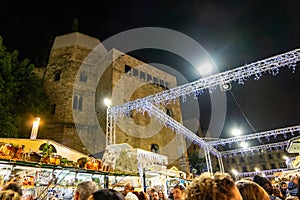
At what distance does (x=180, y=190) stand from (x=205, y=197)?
2.77 meters

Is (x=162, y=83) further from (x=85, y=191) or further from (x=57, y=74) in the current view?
(x=85, y=191)

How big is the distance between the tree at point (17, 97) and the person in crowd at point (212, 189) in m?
12.7

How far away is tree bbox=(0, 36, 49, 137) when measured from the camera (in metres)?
11.5

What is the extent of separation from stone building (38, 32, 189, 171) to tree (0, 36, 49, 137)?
1.67m

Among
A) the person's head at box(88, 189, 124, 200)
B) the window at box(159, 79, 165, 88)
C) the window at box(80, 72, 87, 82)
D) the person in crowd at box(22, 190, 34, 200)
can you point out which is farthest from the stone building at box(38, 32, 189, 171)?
the person's head at box(88, 189, 124, 200)

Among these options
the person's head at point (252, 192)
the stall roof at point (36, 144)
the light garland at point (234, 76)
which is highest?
the light garland at point (234, 76)

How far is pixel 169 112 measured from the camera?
20.8 m

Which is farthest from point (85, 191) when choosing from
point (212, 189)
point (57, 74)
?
point (57, 74)

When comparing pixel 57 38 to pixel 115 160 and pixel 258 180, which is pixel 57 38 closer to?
pixel 115 160

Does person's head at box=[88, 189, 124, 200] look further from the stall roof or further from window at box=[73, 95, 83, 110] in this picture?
window at box=[73, 95, 83, 110]

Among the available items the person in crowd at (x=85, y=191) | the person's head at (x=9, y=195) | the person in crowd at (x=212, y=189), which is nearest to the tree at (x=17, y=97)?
the person's head at (x=9, y=195)

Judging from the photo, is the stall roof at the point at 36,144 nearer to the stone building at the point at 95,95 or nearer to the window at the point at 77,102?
the stone building at the point at 95,95

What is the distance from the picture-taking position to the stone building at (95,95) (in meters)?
15.9

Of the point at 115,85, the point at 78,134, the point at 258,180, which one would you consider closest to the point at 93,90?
the point at 115,85
